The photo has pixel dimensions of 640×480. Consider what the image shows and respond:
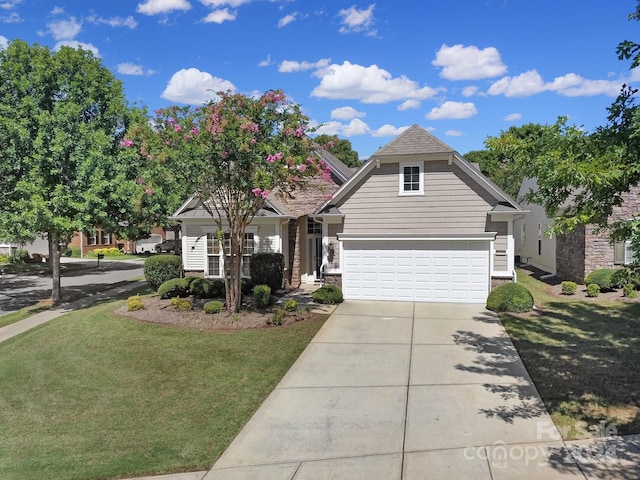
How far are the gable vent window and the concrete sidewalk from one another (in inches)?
493

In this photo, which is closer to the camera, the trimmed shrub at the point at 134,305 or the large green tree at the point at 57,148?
the large green tree at the point at 57,148

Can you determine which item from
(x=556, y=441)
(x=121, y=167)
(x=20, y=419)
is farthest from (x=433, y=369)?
(x=121, y=167)

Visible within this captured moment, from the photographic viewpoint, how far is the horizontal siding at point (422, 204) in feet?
53.9

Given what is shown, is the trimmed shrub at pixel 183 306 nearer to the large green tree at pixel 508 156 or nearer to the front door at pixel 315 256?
the front door at pixel 315 256

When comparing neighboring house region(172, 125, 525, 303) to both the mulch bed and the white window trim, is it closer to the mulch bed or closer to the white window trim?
the white window trim

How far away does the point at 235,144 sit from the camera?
12.3 meters

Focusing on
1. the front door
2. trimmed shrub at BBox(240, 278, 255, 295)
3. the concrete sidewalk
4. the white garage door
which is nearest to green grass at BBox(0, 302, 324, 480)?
the concrete sidewalk

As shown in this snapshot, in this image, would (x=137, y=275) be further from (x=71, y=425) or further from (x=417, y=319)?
(x=71, y=425)

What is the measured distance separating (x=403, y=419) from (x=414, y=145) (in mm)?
11642

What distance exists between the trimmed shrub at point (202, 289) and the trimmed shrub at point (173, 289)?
0.85 ft

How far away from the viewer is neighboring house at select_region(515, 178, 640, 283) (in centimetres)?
1777

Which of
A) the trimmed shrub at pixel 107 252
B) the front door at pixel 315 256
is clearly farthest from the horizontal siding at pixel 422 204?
the trimmed shrub at pixel 107 252

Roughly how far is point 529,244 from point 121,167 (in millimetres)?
23560

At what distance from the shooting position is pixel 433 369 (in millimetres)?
9203
